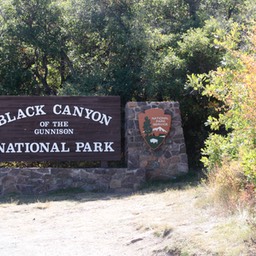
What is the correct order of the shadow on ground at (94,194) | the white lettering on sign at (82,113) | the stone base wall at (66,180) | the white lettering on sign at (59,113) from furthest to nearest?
the white lettering on sign at (82,113), the white lettering on sign at (59,113), the stone base wall at (66,180), the shadow on ground at (94,194)

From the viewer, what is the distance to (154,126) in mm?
16203

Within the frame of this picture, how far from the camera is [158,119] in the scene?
53.3ft

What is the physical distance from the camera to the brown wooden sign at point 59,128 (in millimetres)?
16031

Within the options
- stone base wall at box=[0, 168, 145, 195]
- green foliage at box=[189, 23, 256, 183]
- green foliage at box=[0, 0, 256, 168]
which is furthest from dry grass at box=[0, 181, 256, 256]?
green foliage at box=[0, 0, 256, 168]

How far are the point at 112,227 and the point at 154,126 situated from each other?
21.4ft

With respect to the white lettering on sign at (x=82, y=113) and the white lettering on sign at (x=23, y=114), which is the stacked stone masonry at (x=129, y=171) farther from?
the white lettering on sign at (x=23, y=114)

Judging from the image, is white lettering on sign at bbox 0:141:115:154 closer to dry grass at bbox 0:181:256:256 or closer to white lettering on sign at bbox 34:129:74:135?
white lettering on sign at bbox 34:129:74:135

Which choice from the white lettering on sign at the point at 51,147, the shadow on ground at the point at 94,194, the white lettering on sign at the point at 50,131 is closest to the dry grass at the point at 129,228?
the shadow on ground at the point at 94,194

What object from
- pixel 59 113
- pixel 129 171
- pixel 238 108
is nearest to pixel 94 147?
pixel 129 171

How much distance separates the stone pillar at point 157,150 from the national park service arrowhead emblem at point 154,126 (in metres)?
0.14

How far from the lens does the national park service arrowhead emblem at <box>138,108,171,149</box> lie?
16.1 metres

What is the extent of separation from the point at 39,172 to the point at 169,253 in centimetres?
852

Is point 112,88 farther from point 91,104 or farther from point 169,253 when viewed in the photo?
point 169,253

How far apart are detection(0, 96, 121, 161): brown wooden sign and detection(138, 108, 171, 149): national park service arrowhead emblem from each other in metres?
0.83
